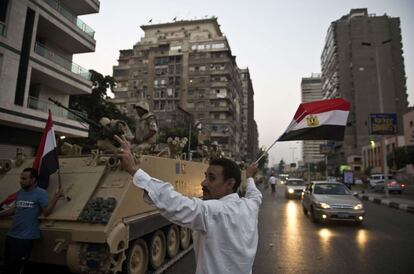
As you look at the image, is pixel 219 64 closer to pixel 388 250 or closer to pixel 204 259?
pixel 388 250

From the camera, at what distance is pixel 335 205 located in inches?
385

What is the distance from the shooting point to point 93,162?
5.04m

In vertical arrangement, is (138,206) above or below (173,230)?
above

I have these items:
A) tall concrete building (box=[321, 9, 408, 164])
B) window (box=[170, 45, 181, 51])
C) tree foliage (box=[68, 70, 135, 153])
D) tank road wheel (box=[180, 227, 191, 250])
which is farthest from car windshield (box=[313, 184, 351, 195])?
tall concrete building (box=[321, 9, 408, 164])

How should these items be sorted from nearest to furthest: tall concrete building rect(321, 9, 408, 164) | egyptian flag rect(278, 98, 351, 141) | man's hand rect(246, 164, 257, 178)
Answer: man's hand rect(246, 164, 257, 178), egyptian flag rect(278, 98, 351, 141), tall concrete building rect(321, 9, 408, 164)

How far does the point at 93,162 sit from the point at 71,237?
4.63 ft

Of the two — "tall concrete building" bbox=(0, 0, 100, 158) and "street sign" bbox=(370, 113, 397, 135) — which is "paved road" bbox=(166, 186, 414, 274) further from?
"tall concrete building" bbox=(0, 0, 100, 158)

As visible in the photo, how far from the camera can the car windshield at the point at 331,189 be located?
10977 millimetres

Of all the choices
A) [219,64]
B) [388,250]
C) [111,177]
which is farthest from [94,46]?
[219,64]

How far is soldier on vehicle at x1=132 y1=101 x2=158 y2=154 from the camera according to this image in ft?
20.1

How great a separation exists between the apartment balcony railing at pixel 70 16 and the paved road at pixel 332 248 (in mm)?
16208

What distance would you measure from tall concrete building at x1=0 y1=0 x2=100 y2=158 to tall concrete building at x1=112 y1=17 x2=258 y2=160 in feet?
108

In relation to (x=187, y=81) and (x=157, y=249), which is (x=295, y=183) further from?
(x=187, y=81)

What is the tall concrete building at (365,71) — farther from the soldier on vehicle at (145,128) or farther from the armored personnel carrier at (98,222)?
the armored personnel carrier at (98,222)
